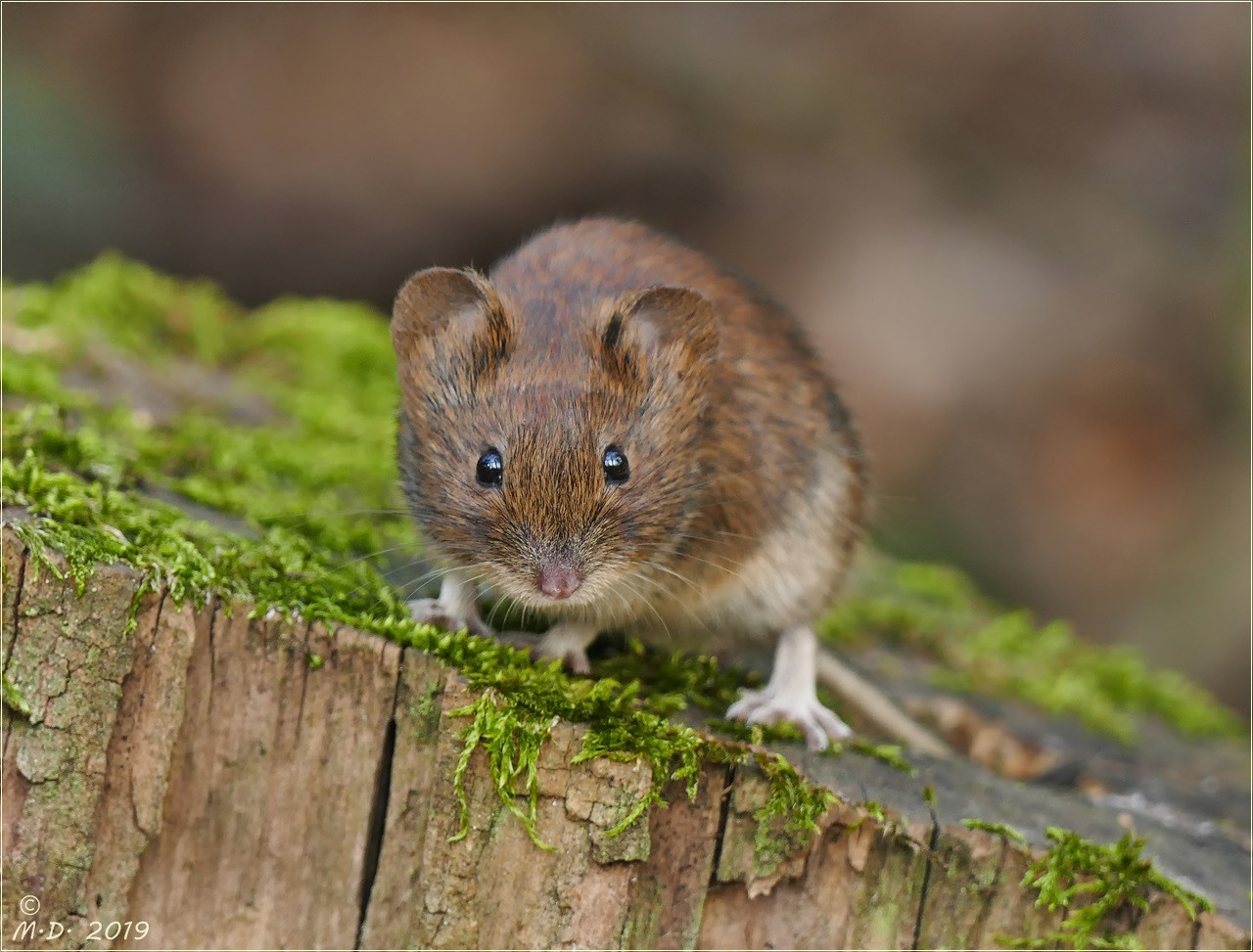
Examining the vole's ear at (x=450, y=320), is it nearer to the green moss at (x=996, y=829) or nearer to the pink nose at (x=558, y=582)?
the pink nose at (x=558, y=582)

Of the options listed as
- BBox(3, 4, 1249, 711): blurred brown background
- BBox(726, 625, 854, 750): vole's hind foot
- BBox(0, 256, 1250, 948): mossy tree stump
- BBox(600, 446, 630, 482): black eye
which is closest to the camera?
BBox(0, 256, 1250, 948): mossy tree stump

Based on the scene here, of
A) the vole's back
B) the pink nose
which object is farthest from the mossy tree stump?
the vole's back

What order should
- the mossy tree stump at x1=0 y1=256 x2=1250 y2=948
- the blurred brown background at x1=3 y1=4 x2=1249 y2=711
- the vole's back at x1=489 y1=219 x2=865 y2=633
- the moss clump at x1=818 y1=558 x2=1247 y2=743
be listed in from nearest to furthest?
the mossy tree stump at x1=0 y1=256 x2=1250 y2=948, the vole's back at x1=489 y1=219 x2=865 y2=633, the moss clump at x1=818 y1=558 x2=1247 y2=743, the blurred brown background at x1=3 y1=4 x2=1249 y2=711

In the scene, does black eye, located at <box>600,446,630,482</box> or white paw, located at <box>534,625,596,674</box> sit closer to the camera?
black eye, located at <box>600,446,630,482</box>

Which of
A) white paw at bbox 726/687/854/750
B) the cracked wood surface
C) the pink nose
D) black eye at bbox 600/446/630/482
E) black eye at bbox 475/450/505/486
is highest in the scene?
black eye at bbox 600/446/630/482

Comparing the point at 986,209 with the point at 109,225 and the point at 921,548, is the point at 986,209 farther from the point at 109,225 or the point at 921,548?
the point at 109,225

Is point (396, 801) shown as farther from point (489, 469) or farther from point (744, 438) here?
point (744, 438)

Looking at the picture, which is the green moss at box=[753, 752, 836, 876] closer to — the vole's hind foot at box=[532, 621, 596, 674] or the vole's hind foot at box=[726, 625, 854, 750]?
the vole's hind foot at box=[726, 625, 854, 750]
